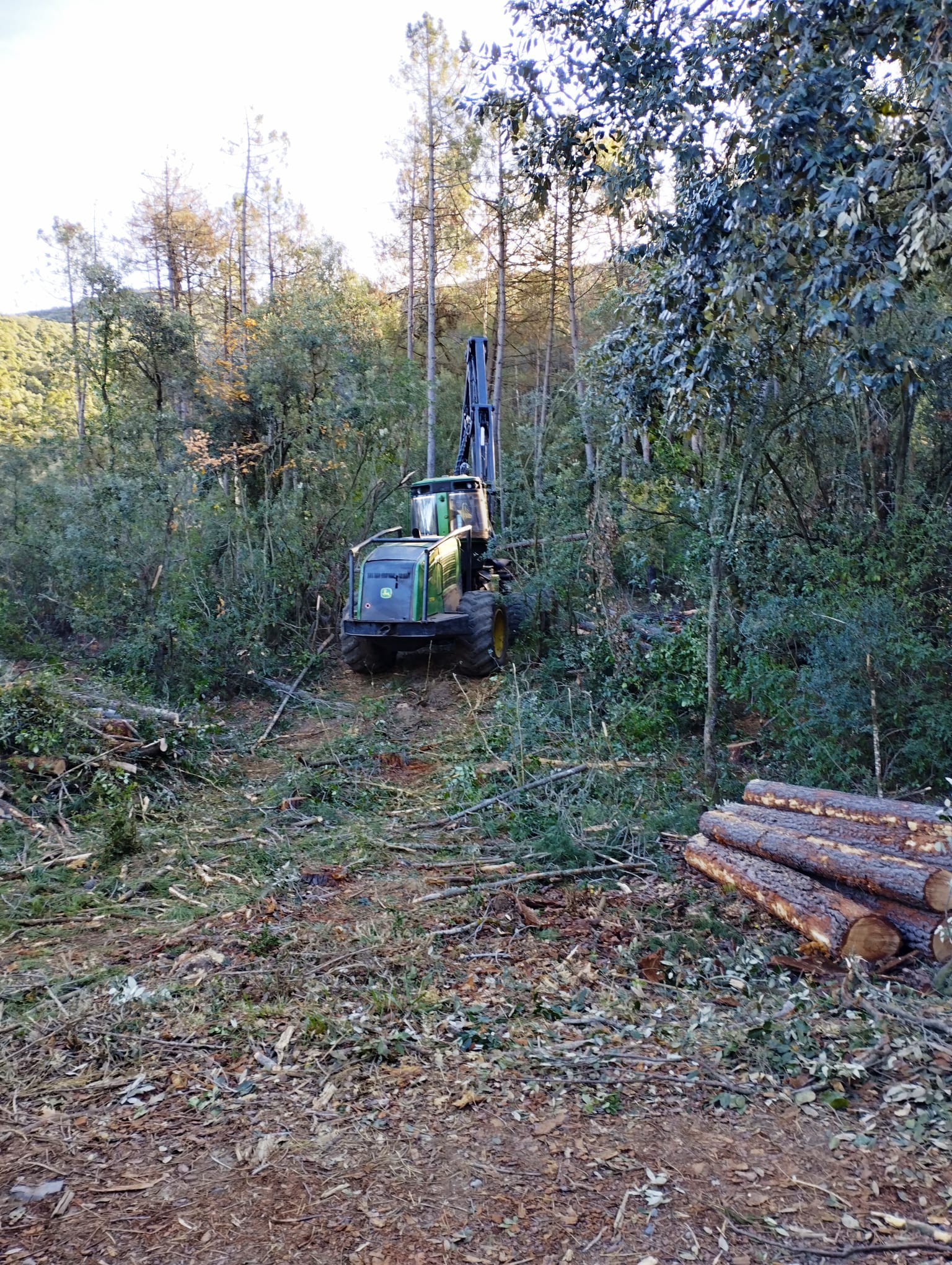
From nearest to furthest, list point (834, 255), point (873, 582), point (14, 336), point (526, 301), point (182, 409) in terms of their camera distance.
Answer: point (834, 255), point (873, 582), point (182, 409), point (526, 301), point (14, 336)

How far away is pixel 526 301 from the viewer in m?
22.9

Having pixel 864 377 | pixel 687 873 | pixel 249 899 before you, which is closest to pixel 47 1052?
pixel 249 899

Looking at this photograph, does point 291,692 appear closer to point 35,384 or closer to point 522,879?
point 522,879

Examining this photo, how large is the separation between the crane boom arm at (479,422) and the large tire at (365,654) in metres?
3.18

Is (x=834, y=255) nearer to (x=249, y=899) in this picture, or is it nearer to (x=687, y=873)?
(x=687, y=873)

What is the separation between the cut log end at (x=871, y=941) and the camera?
416 cm

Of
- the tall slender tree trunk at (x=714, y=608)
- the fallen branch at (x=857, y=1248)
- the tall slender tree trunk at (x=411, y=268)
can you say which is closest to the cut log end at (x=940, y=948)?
the fallen branch at (x=857, y=1248)

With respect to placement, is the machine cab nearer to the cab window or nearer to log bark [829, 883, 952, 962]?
the cab window

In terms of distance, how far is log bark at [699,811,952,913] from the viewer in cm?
414

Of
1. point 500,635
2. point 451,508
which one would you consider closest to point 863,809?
point 500,635

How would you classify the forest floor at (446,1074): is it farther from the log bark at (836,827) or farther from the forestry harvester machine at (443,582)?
the forestry harvester machine at (443,582)

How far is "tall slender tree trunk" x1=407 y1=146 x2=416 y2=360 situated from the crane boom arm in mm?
9285

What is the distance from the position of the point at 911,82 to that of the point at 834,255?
1581 millimetres

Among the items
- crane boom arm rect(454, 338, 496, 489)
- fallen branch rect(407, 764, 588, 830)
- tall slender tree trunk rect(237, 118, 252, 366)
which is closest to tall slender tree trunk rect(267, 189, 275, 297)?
tall slender tree trunk rect(237, 118, 252, 366)
